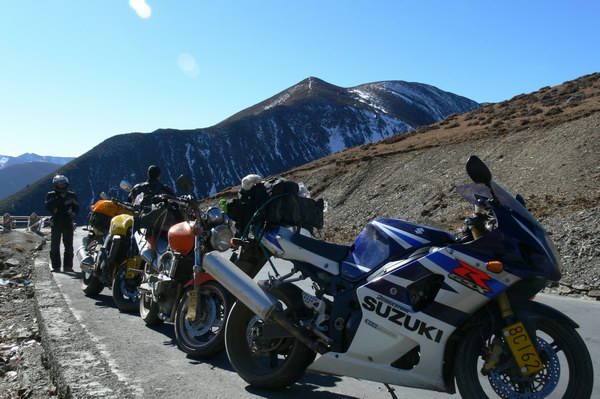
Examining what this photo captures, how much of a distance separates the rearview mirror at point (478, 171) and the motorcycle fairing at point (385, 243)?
0.48 metres

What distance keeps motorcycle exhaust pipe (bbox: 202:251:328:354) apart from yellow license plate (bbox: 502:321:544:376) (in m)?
1.23

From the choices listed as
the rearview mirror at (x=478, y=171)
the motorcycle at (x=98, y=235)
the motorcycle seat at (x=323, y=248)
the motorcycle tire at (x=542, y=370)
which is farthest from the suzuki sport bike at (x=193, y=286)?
the rearview mirror at (x=478, y=171)

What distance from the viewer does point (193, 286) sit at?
17.5 feet

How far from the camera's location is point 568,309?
748 cm

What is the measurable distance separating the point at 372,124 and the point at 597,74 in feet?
434

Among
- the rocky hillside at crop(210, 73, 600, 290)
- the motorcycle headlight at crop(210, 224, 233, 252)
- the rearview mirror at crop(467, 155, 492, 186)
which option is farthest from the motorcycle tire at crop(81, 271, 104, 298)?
the rocky hillside at crop(210, 73, 600, 290)

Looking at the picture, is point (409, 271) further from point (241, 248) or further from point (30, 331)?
point (30, 331)

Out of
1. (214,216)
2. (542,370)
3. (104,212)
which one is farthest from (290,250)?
(104,212)

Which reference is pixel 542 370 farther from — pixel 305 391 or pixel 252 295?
pixel 252 295

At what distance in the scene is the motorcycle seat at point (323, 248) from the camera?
4082mm

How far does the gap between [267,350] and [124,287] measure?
3.80 m

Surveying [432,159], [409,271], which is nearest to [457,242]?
[409,271]

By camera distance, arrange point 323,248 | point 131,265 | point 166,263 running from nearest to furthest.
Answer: point 323,248 < point 166,263 < point 131,265

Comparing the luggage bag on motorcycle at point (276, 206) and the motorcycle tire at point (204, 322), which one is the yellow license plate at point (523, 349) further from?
the motorcycle tire at point (204, 322)
